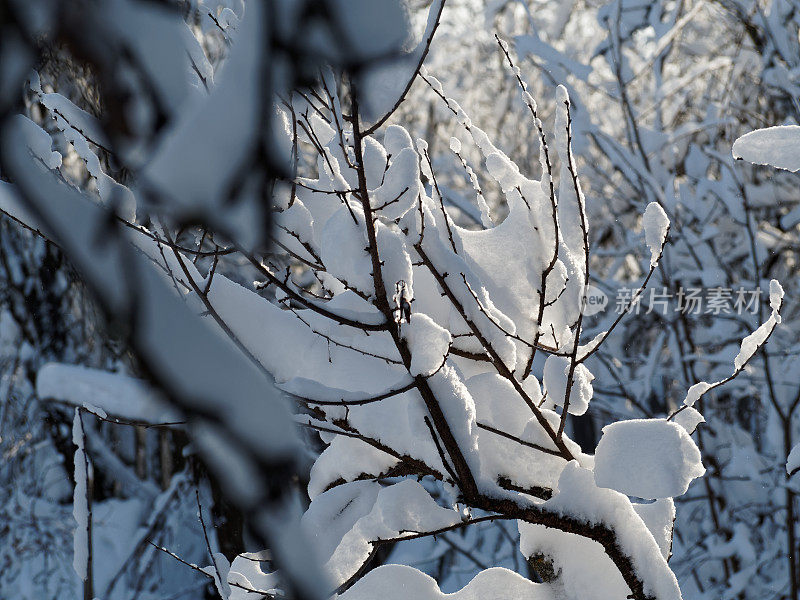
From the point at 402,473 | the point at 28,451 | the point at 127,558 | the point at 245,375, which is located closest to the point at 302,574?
the point at 245,375

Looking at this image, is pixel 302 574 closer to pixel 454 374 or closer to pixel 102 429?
pixel 454 374

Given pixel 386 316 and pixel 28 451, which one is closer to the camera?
pixel 386 316

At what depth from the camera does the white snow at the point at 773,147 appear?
1.24m

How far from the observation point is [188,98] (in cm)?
41

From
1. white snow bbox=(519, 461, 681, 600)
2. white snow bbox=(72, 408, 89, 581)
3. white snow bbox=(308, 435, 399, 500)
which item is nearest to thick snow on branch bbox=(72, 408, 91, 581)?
white snow bbox=(72, 408, 89, 581)

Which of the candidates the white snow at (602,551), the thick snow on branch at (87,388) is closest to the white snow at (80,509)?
the thick snow on branch at (87,388)

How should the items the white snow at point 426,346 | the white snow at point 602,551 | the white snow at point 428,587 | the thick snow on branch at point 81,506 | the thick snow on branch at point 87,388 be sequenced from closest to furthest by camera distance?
the white snow at point 426,346 → the white snow at point 602,551 → the white snow at point 428,587 → the thick snow on branch at point 81,506 → the thick snow on branch at point 87,388

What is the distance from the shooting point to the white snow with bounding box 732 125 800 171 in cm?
124

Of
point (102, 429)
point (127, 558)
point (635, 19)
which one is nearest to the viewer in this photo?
point (635, 19)

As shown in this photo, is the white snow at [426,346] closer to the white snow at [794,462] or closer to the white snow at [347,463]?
the white snow at [347,463]

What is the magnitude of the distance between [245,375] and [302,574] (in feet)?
0.29

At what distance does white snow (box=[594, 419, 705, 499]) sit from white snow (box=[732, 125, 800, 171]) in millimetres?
475

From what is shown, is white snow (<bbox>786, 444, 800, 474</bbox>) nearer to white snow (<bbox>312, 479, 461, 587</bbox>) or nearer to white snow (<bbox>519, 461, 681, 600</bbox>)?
white snow (<bbox>519, 461, 681, 600</bbox>)

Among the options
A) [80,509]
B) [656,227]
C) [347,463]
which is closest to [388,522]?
[347,463]
